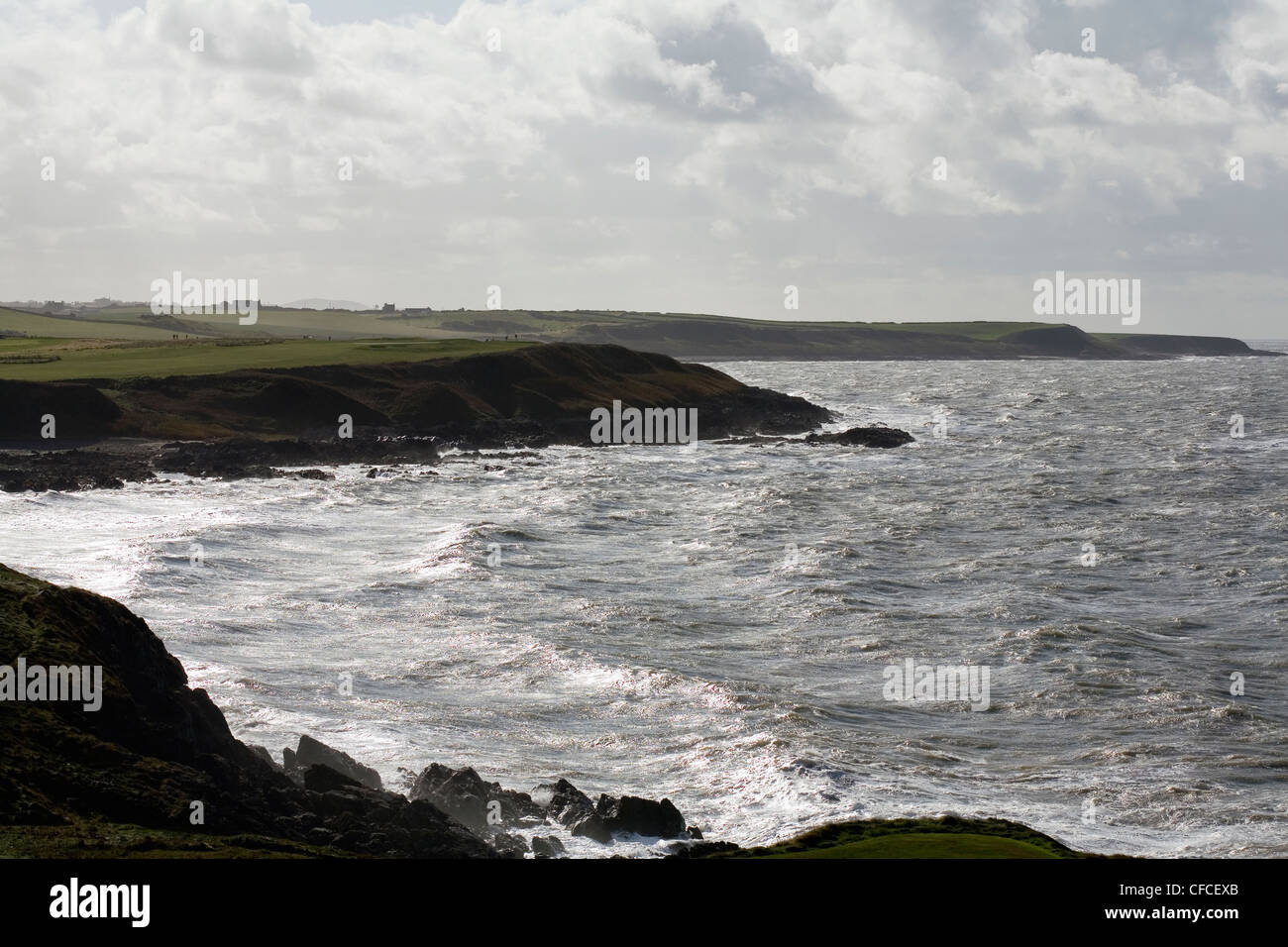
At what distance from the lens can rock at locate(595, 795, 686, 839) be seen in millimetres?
20484

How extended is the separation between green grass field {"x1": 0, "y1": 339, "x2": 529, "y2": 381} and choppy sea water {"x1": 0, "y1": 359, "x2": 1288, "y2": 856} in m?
23.4

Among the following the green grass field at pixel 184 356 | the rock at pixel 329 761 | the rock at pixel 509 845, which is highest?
the green grass field at pixel 184 356

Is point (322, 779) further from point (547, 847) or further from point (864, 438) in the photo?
point (864, 438)

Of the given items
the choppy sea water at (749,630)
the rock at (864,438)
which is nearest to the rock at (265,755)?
the choppy sea water at (749,630)

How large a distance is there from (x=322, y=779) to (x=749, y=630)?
15822mm

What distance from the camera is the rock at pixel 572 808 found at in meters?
20.6

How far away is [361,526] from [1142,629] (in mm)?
27998

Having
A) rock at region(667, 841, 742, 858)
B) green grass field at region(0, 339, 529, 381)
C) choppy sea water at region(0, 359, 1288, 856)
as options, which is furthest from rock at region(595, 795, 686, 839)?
green grass field at region(0, 339, 529, 381)

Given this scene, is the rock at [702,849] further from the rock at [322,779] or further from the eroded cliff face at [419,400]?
the eroded cliff face at [419,400]

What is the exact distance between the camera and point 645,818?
67.5 ft

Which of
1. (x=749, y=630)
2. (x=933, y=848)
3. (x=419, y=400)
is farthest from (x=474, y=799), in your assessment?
(x=419, y=400)

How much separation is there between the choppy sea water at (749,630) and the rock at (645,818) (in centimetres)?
74

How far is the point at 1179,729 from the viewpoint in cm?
2683
